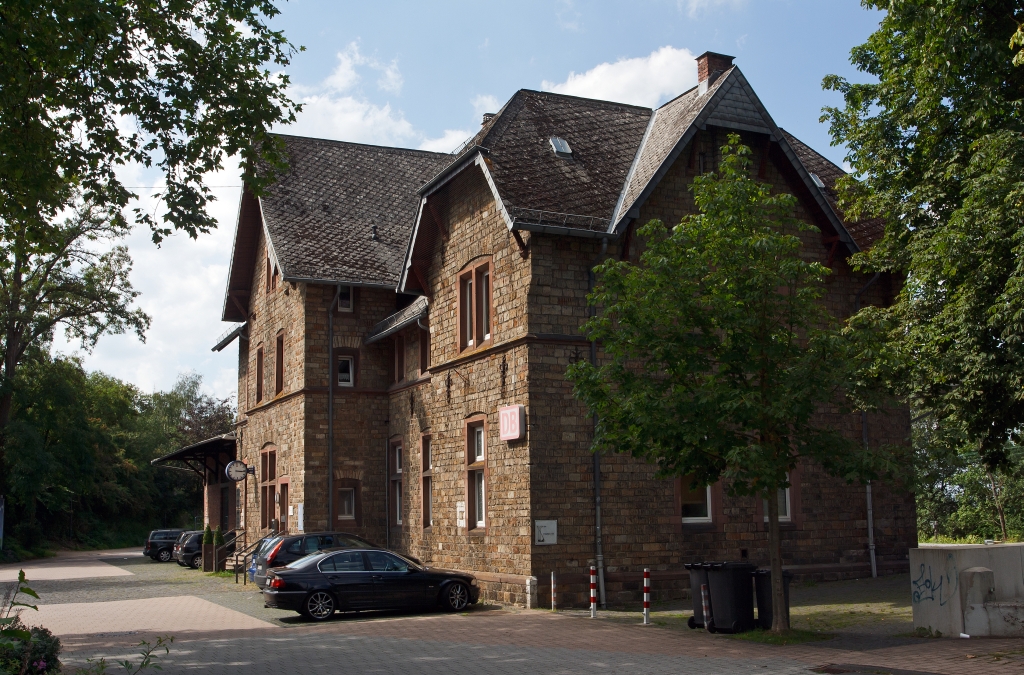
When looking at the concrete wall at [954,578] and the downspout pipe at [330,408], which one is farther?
the downspout pipe at [330,408]

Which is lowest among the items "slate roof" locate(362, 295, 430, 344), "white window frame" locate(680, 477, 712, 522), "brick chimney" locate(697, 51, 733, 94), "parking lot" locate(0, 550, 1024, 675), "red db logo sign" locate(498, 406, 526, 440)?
"parking lot" locate(0, 550, 1024, 675)

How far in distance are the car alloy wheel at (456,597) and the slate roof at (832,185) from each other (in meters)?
10.5

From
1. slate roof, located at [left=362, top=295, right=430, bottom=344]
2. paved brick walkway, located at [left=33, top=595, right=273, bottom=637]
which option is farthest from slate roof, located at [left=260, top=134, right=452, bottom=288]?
paved brick walkway, located at [left=33, top=595, right=273, bottom=637]

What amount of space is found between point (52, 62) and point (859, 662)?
1269cm

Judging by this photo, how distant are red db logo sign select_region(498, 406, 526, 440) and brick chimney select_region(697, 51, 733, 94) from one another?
8.25 metres

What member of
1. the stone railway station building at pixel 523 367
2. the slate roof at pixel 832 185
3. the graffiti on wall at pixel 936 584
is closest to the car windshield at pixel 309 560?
the stone railway station building at pixel 523 367

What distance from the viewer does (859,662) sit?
37.2 ft

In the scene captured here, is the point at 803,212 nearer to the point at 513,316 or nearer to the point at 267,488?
the point at 513,316

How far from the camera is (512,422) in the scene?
1816 centimetres

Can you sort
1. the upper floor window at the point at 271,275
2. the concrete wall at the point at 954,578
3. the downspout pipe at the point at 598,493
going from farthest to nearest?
1. the upper floor window at the point at 271,275
2. the downspout pipe at the point at 598,493
3. the concrete wall at the point at 954,578

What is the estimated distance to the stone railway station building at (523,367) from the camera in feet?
59.3

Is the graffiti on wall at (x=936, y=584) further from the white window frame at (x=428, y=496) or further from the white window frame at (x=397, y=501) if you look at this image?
the white window frame at (x=397, y=501)

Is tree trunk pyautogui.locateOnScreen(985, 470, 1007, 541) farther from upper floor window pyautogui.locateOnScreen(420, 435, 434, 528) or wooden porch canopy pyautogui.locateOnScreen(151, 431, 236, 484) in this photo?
wooden porch canopy pyautogui.locateOnScreen(151, 431, 236, 484)

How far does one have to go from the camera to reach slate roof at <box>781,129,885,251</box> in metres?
21.7
